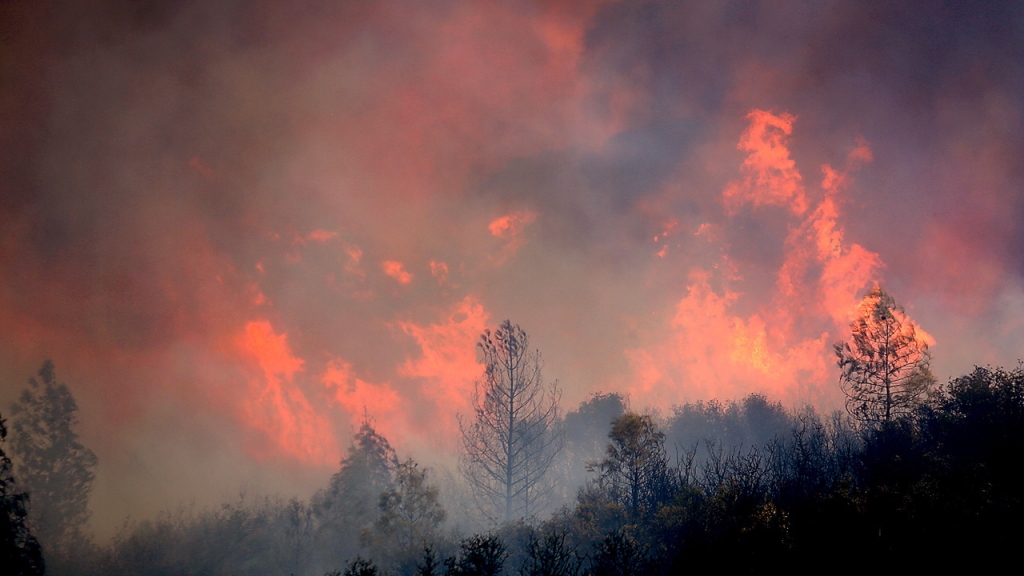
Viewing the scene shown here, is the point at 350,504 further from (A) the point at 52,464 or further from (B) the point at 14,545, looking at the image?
(A) the point at 52,464

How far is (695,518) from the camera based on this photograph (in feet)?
62.6

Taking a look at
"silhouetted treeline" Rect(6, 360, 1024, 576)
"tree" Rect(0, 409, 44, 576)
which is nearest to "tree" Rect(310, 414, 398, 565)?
"silhouetted treeline" Rect(6, 360, 1024, 576)

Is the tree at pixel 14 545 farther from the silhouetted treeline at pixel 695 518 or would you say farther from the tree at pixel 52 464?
the tree at pixel 52 464

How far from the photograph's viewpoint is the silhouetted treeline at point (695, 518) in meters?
14.6

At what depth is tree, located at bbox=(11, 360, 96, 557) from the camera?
144 ft

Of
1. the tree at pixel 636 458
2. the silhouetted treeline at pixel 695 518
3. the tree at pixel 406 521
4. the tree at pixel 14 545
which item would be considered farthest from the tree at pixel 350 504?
the tree at pixel 636 458

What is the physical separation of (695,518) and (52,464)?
65.7 meters

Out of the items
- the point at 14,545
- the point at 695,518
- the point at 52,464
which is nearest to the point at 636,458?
the point at 695,518

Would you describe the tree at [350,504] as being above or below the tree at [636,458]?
below

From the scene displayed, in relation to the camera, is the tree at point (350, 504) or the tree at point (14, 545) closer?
the tree at point (14, 545)

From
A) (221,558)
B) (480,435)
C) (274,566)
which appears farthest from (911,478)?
(221,558)

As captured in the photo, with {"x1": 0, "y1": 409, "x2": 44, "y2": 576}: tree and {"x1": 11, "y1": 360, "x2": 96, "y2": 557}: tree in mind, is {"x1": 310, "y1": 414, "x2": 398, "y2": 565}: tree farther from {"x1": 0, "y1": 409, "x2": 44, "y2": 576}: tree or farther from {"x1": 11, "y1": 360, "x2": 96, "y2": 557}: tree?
{"x1": 11, "y1": 360, "x2": 96, "y2": 557}: tree

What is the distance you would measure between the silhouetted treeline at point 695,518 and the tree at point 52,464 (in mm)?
3885

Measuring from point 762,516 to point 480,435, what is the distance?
23.2 m
